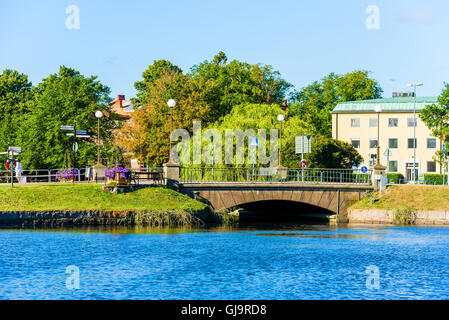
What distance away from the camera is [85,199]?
44125 millimetres

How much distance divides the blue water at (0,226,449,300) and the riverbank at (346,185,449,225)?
20.1ft

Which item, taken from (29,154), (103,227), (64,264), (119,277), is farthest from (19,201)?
(29,154)

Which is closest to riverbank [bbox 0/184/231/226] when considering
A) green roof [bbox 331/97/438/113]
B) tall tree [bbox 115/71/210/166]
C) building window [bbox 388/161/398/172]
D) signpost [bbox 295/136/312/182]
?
signpost [bbox 295/136/312/182]

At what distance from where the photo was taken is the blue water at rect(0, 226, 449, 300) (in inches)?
925

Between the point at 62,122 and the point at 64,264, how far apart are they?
40942mm

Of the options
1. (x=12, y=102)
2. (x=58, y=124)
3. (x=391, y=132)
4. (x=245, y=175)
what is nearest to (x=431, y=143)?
(x=391, y=132)

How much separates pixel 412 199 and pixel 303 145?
10.3 meters

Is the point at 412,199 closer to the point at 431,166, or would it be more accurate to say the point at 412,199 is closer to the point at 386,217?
the point at 386,217

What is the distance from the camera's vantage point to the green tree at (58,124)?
66562mm

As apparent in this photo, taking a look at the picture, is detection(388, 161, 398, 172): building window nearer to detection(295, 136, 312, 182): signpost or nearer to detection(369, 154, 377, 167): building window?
detection(369, 154, 377, 167): building window

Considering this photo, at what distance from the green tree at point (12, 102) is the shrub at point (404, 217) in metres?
41.2

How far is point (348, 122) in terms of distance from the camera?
301ft

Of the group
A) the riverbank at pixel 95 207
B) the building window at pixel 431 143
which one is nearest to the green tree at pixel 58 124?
the riverbank at pixel 95 207

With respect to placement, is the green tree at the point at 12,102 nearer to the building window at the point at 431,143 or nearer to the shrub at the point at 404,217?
the shrub at the point at 404,217
